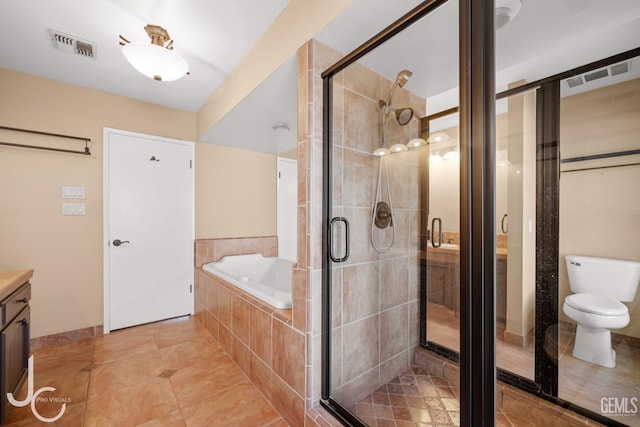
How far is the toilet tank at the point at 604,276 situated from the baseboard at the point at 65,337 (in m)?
3.89

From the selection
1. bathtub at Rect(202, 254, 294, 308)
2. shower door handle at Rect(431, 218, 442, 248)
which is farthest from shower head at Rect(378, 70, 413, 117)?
bathtub at Rect(202, 254, 294, 308)

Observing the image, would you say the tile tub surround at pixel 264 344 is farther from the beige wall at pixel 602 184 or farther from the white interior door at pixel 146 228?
the beige wall at pixel 602 184

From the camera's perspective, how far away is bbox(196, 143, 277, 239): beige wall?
10.9 feet

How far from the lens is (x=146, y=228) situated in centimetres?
296

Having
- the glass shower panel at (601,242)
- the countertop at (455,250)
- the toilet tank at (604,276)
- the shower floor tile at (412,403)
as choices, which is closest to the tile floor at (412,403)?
the shower floor tile at (412,403)

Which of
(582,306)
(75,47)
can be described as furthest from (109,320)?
(582,306)

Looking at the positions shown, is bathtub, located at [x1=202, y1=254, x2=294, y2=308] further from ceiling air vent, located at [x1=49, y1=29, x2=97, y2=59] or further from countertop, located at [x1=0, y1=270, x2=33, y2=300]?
ceiling air vent, located at [x1=49, y1=29, x2=97, y2=59]

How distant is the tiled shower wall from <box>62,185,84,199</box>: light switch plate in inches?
98.2

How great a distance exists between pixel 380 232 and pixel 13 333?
2274mm

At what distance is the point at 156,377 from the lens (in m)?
2.02

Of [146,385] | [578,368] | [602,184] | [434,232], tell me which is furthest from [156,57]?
[578,368]

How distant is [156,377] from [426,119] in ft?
8.57

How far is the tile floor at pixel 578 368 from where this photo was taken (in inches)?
51.4

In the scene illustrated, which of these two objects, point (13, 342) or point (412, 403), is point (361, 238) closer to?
point (412, 403)
